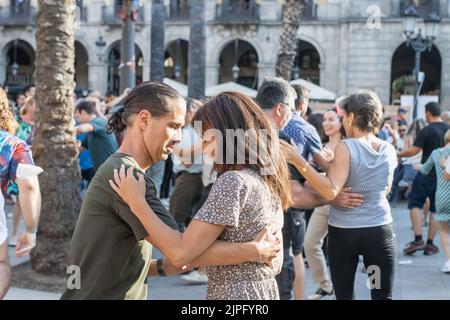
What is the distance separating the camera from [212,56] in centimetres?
3247

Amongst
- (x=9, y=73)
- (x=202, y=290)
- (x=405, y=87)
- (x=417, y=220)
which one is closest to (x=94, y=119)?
(x=202, y=290)

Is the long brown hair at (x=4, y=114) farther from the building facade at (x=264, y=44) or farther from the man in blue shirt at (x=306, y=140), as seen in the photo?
the building facade at (x=264, y=44)

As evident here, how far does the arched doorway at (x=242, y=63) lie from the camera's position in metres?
34.4

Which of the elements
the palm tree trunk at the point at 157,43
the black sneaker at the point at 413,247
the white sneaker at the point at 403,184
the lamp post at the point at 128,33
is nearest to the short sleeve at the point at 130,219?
the black sneaker at the point at 413,247

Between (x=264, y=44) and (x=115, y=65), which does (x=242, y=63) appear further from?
(x=115, y=65)

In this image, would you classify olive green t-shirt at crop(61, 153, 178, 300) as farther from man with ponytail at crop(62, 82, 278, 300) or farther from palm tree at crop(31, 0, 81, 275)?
palm tree at crop(31, 0, 81, 275)

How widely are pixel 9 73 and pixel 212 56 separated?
42.2 ft

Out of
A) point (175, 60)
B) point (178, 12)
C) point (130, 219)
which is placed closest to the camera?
point (130, 219)

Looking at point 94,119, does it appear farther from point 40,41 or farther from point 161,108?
point 161,108

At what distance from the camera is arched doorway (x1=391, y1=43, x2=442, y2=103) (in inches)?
1249

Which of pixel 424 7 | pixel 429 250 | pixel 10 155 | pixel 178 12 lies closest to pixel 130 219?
pixel 10 155

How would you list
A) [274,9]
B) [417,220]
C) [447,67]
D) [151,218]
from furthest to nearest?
[274,9] < [447,67] < [417,220] < [151,218]

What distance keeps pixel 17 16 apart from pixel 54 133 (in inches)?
1219

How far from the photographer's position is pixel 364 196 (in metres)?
4.40
